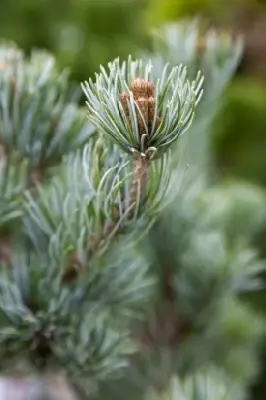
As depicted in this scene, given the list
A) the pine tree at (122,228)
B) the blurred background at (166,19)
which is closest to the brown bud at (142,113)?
the pine tree at (122,228)

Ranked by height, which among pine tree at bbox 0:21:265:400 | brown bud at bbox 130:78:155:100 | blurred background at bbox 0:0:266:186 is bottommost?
pine tree at bbox 0:21:265:400

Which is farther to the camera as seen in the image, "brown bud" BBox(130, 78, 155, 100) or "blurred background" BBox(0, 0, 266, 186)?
"blurred background" BBox(0, 0, 266, 186)

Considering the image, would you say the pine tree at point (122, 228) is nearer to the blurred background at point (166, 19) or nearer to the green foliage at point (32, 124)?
the green foliage at point (32, 124)

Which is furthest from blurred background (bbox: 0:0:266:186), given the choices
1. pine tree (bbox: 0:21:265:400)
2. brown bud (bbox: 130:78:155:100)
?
brown bud (bbox: 130:78:155:100)

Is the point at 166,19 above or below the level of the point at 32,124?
above

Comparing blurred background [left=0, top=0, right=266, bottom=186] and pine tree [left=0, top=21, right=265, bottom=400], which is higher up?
blurred background [left=0, top=0, right=266, bottom=186]

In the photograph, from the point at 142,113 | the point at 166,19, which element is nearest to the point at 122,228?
the point at 142,113

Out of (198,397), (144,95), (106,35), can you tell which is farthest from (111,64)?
(106,35)

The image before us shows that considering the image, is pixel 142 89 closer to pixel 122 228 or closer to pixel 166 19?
pixel 122 228

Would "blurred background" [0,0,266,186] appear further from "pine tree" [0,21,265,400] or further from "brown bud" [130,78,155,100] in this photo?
"brown bud" [130,78,155,100]
